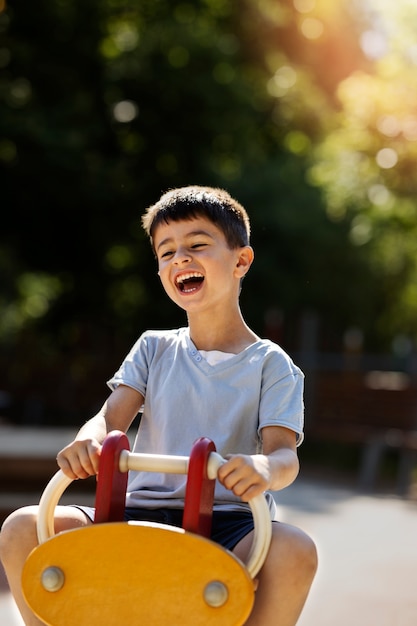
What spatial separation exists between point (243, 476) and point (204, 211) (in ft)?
2.38

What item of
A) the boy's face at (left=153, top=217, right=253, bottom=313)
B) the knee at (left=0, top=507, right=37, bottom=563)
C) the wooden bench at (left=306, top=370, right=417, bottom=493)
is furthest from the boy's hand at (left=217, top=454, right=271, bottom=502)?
the wooden bench at (left=306, top=370, right=417, bottom=493)

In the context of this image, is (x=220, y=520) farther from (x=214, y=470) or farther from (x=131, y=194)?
(x=131, y=194)

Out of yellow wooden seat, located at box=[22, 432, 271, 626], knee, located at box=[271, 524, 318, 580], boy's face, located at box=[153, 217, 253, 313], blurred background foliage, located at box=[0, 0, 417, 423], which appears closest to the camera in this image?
yellow wooden seat, located at box=[22, 432, 271, 626]

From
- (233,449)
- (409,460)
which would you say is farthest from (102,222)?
(233,449)

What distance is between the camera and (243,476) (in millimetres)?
1716

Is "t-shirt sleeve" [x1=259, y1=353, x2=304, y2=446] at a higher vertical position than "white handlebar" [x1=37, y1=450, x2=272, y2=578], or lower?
higher

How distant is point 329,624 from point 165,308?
11.0m

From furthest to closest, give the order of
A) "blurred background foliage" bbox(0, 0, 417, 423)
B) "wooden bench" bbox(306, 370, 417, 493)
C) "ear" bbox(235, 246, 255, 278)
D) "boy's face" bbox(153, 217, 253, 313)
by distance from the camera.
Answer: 1. "blurred background foliage" bbox(0, 0, 417, 423)
2. "wooden bench" bbox(306, 370, 417, 493)
3. "ear" bbox(235, 246, 255, 278)
4. "boy's face" bbox(153, 217, 253, 313)

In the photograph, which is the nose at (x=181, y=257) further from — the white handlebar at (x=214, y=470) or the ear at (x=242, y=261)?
the white handlebar at (x=214, y=470)

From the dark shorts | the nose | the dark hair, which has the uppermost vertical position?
the dark hair

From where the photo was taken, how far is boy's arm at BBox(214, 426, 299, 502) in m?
1.71

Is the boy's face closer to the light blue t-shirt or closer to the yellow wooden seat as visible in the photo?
the light blue t-shirt

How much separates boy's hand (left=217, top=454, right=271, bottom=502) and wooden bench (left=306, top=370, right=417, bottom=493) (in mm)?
6902

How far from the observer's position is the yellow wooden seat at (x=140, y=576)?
165 centimetres
